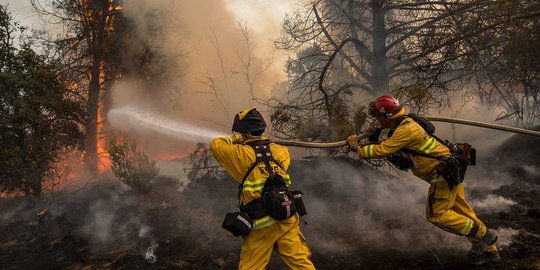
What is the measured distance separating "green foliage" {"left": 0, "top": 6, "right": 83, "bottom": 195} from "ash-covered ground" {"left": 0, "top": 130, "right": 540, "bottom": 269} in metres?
1.01

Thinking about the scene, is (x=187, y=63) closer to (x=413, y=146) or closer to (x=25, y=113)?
(x=25, y=113)

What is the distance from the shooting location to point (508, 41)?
7117 millimetres

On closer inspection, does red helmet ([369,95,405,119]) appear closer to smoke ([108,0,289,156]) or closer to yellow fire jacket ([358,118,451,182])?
yellow fire jacket ([358,118,451,182])

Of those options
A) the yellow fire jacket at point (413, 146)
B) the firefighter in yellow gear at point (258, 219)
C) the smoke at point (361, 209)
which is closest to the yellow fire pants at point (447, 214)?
the yellow fire jacket at point (413, 146)

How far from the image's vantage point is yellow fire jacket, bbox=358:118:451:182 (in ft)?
13.0

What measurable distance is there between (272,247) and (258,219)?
0.37 m

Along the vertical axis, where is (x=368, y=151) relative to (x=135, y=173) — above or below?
above

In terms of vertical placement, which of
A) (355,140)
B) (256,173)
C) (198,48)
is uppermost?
(198,48)

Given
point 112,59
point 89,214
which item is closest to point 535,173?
point 89,214

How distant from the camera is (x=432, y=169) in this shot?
4082 mm

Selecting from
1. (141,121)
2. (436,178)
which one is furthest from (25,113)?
(436,178)

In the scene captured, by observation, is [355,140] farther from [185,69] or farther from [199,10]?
[199,10]

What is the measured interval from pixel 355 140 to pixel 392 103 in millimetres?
616

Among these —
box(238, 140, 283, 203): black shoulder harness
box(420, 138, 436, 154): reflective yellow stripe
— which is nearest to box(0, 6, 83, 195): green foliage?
box(238, 140, 283, 203): black shoulder harness
